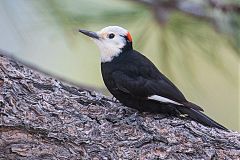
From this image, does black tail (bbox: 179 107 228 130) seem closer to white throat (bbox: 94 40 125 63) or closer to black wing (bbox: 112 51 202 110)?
black wing (bbox: 112 51 202 110)

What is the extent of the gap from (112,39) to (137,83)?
0.21 metres

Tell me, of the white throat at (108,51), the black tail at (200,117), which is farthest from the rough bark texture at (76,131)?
the white throat at (108,51)

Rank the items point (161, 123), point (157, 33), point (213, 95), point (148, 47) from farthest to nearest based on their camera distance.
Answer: point (213, 95) < point (148, 47) < point (157, 33) < point (161, 123)

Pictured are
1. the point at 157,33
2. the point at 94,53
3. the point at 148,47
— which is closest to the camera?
the point at 157,33

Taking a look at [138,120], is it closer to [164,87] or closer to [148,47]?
[164,87]

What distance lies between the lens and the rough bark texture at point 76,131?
5.60 feet

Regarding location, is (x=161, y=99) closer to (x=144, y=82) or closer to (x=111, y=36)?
(x=144, y=82)

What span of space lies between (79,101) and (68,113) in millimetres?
77

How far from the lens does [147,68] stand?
202 centimetres

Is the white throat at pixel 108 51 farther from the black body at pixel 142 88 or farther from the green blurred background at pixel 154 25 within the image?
the green blurred background at pixel 154 25

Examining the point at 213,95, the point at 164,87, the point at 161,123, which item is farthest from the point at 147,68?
the point at 213,95

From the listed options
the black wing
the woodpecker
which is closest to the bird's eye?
the woodpecker

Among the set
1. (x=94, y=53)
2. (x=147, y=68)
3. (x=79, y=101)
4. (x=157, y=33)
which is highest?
(x=94, y=53)

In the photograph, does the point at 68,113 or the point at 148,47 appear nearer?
the point at 68,113
